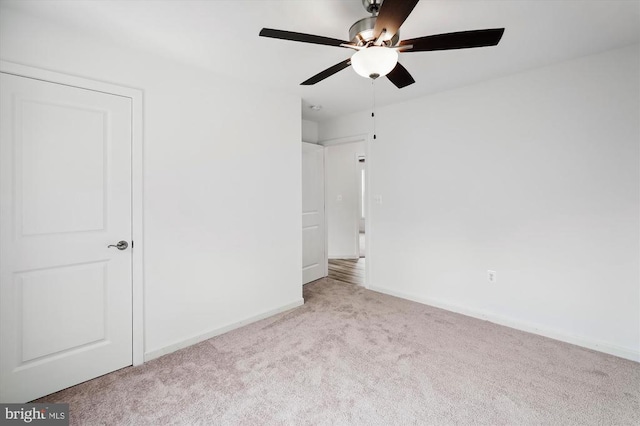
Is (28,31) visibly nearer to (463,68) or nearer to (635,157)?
(463,68)

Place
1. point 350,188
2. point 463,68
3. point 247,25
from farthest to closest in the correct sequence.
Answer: point 350,188 → point 463,68 → point 247,25

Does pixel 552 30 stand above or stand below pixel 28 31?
above

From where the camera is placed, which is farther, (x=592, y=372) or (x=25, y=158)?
(x=592, y=372)

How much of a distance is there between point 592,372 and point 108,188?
3764 mm

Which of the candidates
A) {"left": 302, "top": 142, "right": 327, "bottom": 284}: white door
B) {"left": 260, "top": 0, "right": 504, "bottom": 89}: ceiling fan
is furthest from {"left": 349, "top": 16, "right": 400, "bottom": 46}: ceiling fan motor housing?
{"left": 302, "top": 142, "right": 327, "bottom": 284}: white door

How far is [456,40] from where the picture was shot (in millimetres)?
1579

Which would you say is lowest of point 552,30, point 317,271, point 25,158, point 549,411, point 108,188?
point 549,411

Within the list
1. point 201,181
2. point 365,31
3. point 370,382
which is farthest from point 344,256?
point 365,31

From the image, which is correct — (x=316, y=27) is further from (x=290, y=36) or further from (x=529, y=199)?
(x=529, y=199)

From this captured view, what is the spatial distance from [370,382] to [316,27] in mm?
2431

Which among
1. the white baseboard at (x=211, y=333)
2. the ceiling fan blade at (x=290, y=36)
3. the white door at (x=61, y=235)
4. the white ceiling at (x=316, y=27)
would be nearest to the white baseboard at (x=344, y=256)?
the white baseboard at (x=211, y=333)

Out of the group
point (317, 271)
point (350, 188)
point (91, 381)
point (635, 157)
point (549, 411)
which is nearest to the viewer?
point (549, 411)

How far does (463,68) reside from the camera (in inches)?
108

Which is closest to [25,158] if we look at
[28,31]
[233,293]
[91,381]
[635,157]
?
[28,31]
